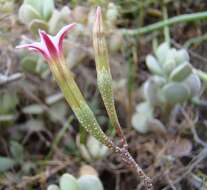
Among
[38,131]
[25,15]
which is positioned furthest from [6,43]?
[38,131]

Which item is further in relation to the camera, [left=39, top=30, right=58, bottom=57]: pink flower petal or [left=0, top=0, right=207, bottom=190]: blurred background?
[left=0, top=0, right=207, bottom=190]: blurred background

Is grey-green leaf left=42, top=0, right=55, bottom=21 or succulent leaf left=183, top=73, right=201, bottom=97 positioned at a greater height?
grey-green leaf left=42, top=0, right=55, bottom=21

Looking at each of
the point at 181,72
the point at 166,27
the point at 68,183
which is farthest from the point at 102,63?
the point at 166,27

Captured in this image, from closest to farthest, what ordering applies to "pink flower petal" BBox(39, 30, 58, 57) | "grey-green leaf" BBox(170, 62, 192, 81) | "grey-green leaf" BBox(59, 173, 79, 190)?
1. "pink flower petal" BBox(39, 30, 58, 57)
2. "grey-green leaf" BBox(59, 173, 79, 190)
3. "grey-green leaf" BBox(170, 62, 192, 81)

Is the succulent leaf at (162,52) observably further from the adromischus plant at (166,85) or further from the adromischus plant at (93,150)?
the adromischus plant at (93,150)

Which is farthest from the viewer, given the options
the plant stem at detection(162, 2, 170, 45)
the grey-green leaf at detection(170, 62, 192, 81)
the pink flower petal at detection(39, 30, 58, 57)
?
the plant stem at detection(162, 2, 170, 45)

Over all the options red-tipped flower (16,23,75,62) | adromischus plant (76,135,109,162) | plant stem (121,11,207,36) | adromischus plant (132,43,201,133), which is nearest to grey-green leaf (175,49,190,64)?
adromischus plant (132,43,201,133)

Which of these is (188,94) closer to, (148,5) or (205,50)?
(205,50)

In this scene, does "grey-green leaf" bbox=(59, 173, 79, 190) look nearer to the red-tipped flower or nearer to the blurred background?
the blurred background
